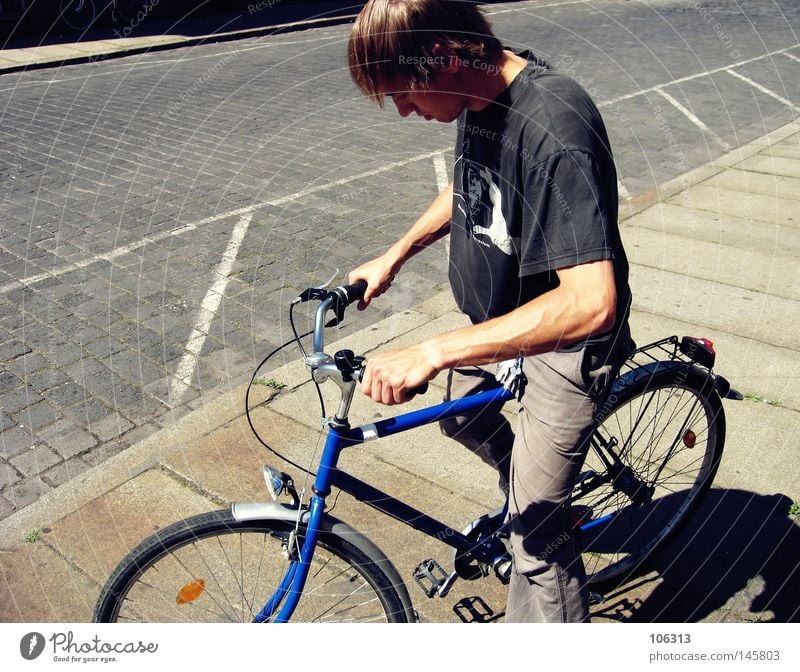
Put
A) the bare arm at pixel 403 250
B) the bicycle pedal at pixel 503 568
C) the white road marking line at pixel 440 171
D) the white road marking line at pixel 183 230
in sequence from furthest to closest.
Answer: the white road marking line at pixel 440 171 → the white road marking line at pixel 183 230 → the bicycle pedal at pixel 503 568 → the bare arm at pixel 403 250

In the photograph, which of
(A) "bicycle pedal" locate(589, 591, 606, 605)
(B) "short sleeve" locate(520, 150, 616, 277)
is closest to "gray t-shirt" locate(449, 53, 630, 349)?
(B) "short sleeve" locate(520, 150, 616, 277)

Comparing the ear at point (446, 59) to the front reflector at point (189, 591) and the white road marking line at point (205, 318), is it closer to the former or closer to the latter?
the front reflector at point (189, 591)

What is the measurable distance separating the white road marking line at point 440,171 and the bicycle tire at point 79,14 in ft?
42.5

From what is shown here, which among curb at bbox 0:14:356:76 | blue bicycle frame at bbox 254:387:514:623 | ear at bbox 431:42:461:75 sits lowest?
blue bicycle frame at bbox 254:387:514:623

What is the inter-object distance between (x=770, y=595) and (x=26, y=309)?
460 cm

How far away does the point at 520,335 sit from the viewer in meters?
2.04

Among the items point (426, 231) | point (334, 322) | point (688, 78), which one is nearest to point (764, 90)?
point (688, 78)

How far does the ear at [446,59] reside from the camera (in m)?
2.02

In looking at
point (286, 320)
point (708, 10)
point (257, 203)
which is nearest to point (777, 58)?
point (708, 10)

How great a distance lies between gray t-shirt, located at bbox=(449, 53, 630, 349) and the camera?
1.98 meters

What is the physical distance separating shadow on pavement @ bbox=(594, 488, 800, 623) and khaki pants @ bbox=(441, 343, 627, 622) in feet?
1.99

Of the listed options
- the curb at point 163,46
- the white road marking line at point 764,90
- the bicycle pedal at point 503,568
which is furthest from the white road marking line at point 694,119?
the bicycle pedal at point 503,568

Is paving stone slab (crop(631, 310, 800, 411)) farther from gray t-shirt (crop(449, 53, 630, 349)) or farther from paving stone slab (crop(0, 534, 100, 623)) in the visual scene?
paving stone slab (crop(0, 534, 100, 623))

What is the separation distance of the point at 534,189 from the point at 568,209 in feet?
0.33
